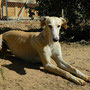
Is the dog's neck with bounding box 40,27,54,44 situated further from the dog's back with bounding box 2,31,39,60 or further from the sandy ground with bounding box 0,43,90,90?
the sandy ground with bounding box 0,43,90,90

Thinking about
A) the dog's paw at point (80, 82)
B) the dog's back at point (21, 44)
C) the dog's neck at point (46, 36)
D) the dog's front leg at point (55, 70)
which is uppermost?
the dog's neck at point (46, 36)

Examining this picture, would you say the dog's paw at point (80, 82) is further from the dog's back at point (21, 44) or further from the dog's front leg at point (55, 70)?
the dog's back at point (21, 44)

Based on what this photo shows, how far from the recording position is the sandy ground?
10.4 ft

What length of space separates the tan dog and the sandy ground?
0.15 m

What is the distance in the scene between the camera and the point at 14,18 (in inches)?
410

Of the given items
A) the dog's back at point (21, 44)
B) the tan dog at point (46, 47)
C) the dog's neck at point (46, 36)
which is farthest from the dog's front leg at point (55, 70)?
the dog's back at point (21, 44)

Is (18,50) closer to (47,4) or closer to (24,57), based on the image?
(24,57)

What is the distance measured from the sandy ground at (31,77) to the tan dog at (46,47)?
0.15m

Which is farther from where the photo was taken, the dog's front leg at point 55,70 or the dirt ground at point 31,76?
the dog's front leg at point 55,70

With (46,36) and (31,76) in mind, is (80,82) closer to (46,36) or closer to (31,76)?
(31,76)

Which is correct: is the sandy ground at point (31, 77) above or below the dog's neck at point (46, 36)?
below

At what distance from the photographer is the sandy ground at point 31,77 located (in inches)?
125

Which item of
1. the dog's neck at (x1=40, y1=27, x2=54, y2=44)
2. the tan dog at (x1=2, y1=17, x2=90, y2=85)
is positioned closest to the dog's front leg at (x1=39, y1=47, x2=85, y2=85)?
the tan dog at (x1=2, y1=17, x2=90, y2=85)

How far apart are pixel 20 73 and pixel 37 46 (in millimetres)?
798
